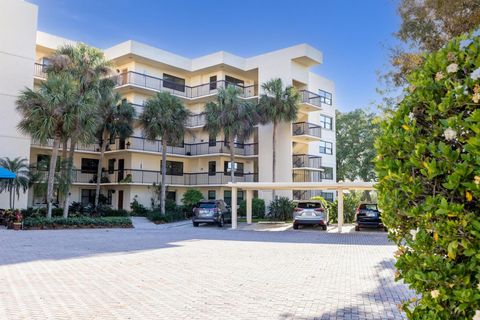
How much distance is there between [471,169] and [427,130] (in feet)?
1.93

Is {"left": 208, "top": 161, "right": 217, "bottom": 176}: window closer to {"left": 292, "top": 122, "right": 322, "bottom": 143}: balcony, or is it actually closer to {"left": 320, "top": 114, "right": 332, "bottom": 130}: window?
{"left": 292, "top": 122, "right": 322, "bottom": 143}: balcony

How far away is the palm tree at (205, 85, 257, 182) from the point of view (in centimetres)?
3116

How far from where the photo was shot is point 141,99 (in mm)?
35938

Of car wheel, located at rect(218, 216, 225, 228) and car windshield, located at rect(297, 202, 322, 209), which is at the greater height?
car windshield, located at rect(297, 202, 322, 209)

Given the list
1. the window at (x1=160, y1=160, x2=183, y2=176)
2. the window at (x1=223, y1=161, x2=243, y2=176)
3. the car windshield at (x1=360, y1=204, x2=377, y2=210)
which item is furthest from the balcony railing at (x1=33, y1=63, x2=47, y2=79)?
the car windshield at (x1=360, y1=204, x2=377, y2=210)

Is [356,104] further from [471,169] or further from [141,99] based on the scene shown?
[471,169]

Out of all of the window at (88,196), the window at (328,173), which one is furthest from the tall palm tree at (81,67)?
the window at (328,173)

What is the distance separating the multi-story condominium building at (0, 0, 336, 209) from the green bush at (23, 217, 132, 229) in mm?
8253

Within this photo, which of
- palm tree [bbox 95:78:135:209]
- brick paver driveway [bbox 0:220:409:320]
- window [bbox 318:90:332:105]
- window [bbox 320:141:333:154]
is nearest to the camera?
brick paver driveway [bbox 0:220:409:320]

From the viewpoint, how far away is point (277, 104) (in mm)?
31953

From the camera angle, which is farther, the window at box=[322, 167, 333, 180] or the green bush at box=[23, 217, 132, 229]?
the window at box=[322, 167, 333, 180]

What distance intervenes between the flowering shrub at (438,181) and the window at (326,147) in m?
36.4

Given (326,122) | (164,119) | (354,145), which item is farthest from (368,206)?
(354,145)

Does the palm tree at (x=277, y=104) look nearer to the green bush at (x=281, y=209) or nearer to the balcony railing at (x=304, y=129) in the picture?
the green bush at (x=281, y=209)
